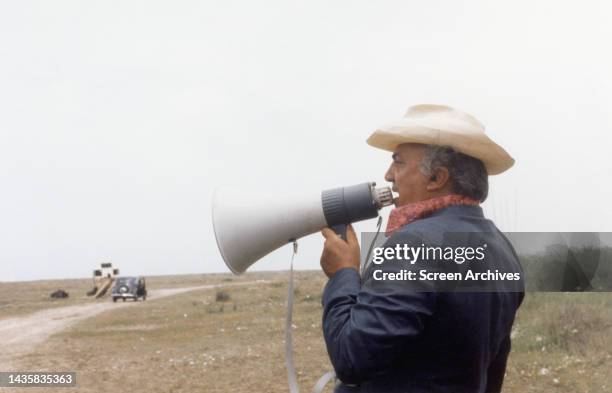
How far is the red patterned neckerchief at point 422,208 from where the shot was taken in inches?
79.7

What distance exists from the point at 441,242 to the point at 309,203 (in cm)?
56


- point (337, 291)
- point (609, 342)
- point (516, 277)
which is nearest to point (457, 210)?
point (516, 277)

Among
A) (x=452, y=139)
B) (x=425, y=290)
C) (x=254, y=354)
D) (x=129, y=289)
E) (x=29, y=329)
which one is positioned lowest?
(x=129, y=289)

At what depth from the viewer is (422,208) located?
6.66ft

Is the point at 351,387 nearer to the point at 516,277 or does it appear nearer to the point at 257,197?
the point at 516,277

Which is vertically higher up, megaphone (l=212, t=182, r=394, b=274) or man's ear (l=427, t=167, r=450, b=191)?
man's ear (l=427, t=167, r=450, b=191)

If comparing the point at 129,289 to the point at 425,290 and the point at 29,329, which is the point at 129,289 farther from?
the point at 425,290

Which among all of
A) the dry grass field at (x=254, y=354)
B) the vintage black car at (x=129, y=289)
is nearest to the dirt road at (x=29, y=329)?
the dry grass field at (x=254, y=354)

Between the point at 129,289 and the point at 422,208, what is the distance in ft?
72.2

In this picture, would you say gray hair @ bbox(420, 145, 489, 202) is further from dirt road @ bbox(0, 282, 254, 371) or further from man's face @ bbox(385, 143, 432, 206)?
dirt road @ bbox(0, 282, 254, 371)

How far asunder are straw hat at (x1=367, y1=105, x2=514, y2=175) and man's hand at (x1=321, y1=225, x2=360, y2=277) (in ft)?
1.01

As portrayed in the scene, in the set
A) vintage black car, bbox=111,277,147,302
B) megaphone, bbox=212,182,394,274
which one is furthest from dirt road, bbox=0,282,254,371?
megaphone, bbox=212,182,394,274

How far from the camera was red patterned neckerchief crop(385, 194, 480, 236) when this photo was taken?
2.02m

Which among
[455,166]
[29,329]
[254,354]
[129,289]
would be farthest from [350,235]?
[129,289]
